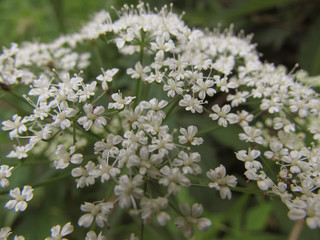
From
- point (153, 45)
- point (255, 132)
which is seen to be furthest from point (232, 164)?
point (153, 45)

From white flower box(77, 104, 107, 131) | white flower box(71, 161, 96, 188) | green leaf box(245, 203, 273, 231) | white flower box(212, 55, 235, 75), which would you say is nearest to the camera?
white flower box(71, 161, 96, 188)

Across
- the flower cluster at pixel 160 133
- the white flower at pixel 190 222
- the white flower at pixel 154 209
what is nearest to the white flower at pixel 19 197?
the flower cluster at pixel 160 133

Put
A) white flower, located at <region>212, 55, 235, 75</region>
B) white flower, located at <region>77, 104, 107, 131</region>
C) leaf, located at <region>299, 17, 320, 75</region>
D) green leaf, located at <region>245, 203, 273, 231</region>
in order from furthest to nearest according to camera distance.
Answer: leaf, located at <region>299, 17, 320, 75</region> < green leaf, located at <region>245, 203, 273, 231</region> < white flower, located at <region>212, 55, 235, 75</region> < white flower, located at <region>77, 104, 107, 131</region>

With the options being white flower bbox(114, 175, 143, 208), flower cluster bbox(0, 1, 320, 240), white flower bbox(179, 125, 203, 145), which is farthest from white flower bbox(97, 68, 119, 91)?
white flower bbox(114, 175, 143, 208)

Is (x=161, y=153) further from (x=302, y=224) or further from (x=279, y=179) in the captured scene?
(x=302, y=224)

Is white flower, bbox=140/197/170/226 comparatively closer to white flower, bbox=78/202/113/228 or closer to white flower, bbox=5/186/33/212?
white flower, bbox=78/202/113/228

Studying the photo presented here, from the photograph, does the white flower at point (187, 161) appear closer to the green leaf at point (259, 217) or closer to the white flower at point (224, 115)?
the white flower at point (224, 115)
